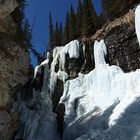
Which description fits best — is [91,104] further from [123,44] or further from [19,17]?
[19,17]

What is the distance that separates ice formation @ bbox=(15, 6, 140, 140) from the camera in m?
11.9

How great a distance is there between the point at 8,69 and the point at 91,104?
269 inches

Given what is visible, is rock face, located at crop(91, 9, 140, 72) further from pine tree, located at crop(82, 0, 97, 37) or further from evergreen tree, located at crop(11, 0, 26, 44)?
evergreen tree, located at crop(11, 0, 26, 44)

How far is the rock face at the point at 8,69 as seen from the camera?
1152 cm

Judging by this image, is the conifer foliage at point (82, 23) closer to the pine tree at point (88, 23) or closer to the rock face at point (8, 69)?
the pine tree at point (88, 23)

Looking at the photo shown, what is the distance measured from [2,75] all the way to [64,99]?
866 centimetres

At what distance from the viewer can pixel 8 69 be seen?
1205 cm

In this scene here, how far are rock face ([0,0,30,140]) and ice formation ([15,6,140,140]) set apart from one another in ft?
12.2

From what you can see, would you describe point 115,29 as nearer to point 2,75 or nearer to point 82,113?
point 82,113

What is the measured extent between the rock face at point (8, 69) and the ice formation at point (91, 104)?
373 centimetres

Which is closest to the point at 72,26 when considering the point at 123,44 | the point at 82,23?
the point at 82,23

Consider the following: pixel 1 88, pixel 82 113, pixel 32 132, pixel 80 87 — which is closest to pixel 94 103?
pixel 82 113

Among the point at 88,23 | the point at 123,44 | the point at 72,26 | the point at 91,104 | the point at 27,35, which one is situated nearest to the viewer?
the point at 27,35

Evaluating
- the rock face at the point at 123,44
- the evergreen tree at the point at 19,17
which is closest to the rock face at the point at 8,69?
the evergreen tree at the point at 19,17
